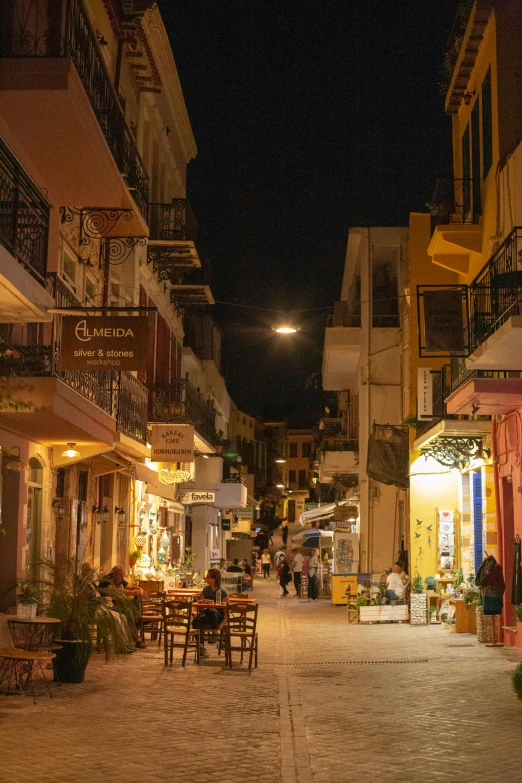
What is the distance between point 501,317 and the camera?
13719 millimetres

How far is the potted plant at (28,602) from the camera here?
40.9 feet

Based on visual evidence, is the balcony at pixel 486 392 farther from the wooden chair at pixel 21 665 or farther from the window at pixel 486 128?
the wooden chair at pixel 21 665

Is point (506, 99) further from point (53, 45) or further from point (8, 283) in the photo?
point (8, 283)

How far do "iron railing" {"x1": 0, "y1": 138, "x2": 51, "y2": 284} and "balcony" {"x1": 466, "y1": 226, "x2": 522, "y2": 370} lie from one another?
5.87 m

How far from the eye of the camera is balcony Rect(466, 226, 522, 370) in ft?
43.0

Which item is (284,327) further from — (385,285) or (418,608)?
(385,285)

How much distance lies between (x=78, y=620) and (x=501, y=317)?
685 cm

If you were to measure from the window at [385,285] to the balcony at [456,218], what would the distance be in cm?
1329

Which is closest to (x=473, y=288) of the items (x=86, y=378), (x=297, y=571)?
(x=86, y=378)

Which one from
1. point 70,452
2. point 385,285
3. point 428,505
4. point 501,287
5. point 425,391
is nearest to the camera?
point 501,287

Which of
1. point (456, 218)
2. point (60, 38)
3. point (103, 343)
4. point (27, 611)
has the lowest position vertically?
point (27, 611)

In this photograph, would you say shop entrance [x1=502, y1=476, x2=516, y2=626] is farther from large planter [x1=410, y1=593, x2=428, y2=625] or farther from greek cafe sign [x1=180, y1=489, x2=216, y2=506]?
greek cafe sign [x1=180, y1=489, x2=216, y2=506]

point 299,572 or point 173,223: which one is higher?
point 173,223

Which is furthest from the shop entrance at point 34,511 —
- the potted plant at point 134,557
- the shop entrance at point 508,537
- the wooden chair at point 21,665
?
the shop entrance at point 508,537
